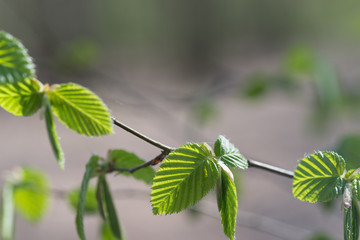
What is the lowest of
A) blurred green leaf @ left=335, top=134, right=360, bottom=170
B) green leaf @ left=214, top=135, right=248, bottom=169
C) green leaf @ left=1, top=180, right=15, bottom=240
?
green leaf @ left=1, top=180, right=15, bottom=240

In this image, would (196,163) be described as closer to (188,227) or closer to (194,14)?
(188,227)

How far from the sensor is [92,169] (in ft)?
1.46

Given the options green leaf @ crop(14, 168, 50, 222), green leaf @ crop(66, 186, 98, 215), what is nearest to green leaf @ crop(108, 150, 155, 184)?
green leaf @ crop(66, 186, 98, 215)

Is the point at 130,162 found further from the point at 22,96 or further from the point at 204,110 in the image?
the point at 204,110

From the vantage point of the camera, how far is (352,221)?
0.34m

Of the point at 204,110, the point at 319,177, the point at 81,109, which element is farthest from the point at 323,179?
the point at 204,110

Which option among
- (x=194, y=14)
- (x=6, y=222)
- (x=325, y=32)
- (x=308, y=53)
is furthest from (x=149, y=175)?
(x=194, y=14)

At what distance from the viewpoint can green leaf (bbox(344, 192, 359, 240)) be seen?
33 cm

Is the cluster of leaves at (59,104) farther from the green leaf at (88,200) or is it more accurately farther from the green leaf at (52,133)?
the green leaf at (88,200)

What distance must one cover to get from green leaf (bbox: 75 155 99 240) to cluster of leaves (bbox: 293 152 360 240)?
180mm

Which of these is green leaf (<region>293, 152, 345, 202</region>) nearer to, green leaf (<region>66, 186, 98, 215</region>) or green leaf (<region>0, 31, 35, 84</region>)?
green leaf (<region>0, 31, 35, 84</region>)

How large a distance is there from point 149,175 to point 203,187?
108 mm

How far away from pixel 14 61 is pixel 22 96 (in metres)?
0.06

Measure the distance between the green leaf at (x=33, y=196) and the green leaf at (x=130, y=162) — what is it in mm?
374
